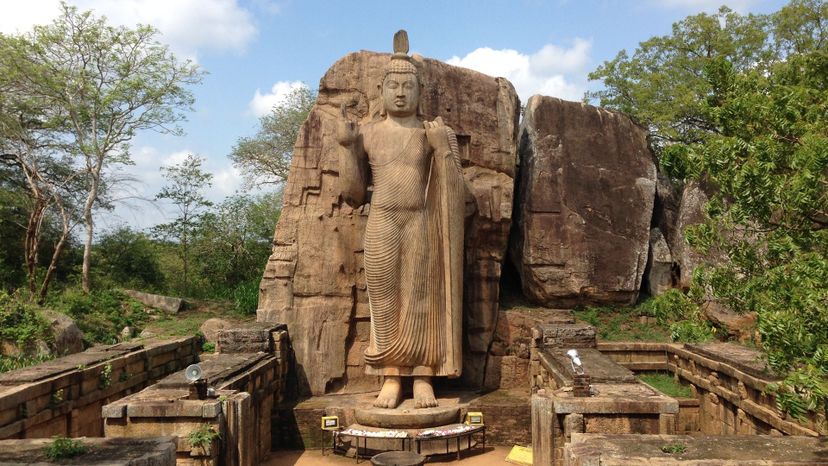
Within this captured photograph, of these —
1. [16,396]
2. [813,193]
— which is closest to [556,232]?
[813,193]

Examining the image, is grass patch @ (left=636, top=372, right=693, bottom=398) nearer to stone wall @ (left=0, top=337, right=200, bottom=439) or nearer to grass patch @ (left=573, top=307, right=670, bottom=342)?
grass patch @ (left=573, top=307, right=670, bottom=342)

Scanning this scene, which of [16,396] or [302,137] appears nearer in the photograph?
[16,396]

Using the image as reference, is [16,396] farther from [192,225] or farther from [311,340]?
[192,225]

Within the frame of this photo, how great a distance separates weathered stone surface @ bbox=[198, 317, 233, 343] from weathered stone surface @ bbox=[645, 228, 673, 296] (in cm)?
749

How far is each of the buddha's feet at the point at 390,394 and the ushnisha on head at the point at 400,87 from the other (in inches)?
129

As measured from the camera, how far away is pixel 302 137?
30.3 feet

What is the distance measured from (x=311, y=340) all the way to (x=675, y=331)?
5530mm

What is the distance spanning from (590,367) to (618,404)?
3.75ft

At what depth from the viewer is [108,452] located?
3859mm

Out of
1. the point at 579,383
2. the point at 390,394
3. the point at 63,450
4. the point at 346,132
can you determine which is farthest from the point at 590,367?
the point at 63,450

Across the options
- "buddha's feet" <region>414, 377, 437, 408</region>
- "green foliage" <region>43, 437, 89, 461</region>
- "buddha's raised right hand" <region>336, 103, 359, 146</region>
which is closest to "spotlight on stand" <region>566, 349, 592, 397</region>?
"buddha's feet" <region>414, 377, 437, 408</region>

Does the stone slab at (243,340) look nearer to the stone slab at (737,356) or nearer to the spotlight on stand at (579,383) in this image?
the spotlight on stand at (579,383)

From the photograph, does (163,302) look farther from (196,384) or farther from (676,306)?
(676,306)

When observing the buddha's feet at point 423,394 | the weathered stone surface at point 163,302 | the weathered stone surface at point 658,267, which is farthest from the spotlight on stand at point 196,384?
the weathered stone surface at point 658,267
